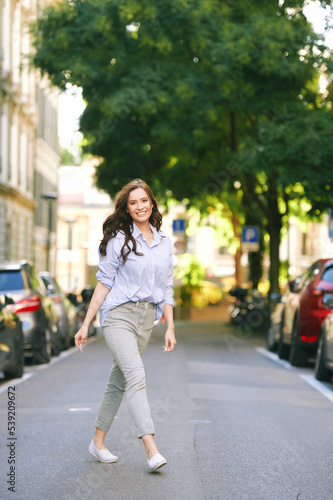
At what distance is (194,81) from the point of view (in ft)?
71.9

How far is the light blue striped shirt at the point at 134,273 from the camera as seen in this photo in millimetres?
6488

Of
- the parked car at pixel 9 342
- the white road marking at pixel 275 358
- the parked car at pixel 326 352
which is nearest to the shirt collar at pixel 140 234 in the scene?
the parked car at pixel 9 342

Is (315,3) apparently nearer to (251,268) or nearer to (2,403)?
(2,403)

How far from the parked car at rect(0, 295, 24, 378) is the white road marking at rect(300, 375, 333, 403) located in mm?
3563

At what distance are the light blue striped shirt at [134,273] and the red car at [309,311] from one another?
26.7 feet

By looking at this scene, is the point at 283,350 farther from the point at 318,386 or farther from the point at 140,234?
the point at 140,234

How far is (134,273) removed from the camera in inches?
256

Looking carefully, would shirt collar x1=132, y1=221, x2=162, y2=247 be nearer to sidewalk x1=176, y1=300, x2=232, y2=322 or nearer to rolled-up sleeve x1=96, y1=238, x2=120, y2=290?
rolled-up sleeve x1=96, y1=238, x2=120, y2=290

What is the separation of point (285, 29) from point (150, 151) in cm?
716

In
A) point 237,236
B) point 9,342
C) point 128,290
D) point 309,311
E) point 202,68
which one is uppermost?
point 202,68

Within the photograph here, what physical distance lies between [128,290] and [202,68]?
1675cm

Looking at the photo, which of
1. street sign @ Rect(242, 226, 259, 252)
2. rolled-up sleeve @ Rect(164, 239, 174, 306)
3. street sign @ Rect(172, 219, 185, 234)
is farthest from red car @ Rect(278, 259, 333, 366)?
street sign @ Rect(172, 219, 185, 234)

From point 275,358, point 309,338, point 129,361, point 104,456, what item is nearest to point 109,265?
point 129,361

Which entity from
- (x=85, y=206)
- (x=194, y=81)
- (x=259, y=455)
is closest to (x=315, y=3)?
(x=194, y=81)
